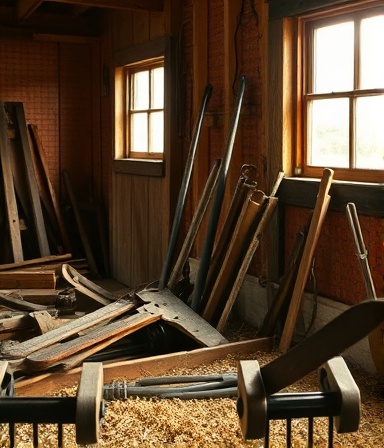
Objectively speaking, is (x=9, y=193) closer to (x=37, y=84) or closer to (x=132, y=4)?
(x=37, y=84)

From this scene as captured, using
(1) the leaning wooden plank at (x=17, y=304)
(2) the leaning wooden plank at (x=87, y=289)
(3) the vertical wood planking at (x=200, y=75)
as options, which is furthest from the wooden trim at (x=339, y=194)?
(1) the leaning wooden plank at (x=17, y=304)

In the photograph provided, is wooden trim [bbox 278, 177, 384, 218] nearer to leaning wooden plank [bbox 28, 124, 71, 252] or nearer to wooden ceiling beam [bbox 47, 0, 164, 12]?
wooden ceiling beam [bbox 47, 0, 164, 12]

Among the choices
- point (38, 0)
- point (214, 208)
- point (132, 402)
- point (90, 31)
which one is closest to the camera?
point (132, 402)

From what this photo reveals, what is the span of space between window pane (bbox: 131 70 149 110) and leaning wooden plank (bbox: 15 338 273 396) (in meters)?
3.12

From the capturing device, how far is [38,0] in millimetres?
5926

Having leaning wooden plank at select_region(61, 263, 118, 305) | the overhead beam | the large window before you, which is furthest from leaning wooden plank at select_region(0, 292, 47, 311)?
the overhead beam

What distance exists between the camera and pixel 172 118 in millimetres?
5578

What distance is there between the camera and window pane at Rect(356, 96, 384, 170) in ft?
11.9

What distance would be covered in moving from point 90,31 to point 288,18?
144 inches

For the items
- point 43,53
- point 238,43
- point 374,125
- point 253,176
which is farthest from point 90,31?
point 374,125

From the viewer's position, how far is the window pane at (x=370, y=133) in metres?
3.64

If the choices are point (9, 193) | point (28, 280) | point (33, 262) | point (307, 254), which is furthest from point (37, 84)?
point (307, 254)

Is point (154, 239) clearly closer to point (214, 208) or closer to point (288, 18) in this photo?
point (214, 208)

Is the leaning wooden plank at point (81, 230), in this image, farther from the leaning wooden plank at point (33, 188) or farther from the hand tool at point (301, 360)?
the hand tool at point (301, 360)
